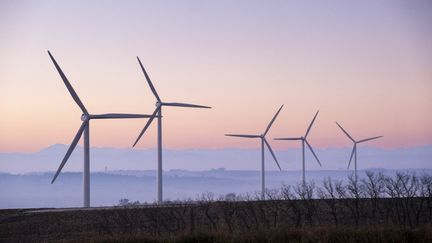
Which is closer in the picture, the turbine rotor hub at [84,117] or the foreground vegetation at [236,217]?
the foreground vegetation at [236,217]

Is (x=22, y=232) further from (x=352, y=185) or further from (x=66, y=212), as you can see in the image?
(x=352, y=185)

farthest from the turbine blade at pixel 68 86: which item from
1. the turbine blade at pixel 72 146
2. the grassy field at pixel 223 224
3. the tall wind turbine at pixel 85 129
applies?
the grassy field at pixel 223 224

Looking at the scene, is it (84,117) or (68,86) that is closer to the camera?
(68,86)

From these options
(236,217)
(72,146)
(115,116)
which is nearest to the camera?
(236,217)

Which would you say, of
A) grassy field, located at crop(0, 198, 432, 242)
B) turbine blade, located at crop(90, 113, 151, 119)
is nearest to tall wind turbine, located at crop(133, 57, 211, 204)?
turbine blade, located at crop(90, 113, 151, 119)

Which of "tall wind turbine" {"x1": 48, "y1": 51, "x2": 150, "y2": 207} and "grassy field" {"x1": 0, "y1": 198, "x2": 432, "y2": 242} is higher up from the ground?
"tall wind turbine" {"x1": 48, "y1": 51, "x2": 150, "y2": 207}

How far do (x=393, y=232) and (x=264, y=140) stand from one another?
68.5m

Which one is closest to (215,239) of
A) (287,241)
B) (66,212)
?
(287,241)

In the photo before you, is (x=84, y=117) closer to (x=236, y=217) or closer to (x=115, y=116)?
(x=115, y=116)

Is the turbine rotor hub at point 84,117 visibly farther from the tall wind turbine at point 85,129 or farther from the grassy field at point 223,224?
the grassy field at point 223,224

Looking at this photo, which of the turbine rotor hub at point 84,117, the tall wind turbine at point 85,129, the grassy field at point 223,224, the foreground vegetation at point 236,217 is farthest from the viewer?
the turbine rotor hub at point 84,117

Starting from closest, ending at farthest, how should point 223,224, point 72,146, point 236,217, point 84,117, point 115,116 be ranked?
point 223,224 < point 236,217 < point 72,146 < point 84,117 < point 115,116

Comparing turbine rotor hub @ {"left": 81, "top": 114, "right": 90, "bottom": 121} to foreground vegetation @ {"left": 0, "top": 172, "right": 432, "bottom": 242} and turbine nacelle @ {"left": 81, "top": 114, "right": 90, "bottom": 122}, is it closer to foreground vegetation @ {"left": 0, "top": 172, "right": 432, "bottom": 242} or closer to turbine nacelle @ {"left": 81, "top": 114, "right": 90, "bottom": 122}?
turbine nacelle @ {"left": 81, "top": 114, "right": 90, "bottom": 122}

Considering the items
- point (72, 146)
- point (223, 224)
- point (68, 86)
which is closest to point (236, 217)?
point (223, 224)
